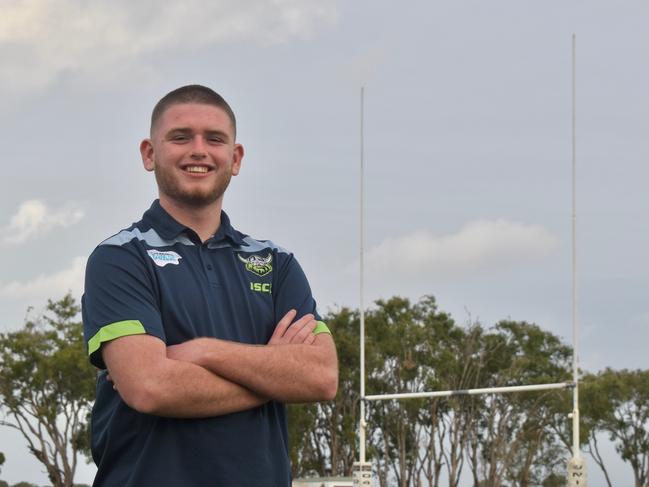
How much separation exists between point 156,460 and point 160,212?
27.4 inches

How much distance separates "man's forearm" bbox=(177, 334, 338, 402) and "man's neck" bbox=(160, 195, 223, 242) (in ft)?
1.20

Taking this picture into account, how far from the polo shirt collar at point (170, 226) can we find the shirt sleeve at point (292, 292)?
0.56ft

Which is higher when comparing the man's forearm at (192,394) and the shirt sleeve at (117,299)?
the shirt sleeve at (117,299)

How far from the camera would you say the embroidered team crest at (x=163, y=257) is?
3.12 meters

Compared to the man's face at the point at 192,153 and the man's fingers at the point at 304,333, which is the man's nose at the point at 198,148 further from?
the man's fingers at the point at 304,333

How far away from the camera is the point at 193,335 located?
10.0ft

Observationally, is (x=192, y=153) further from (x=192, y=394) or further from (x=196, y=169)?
(x=192, y=394)

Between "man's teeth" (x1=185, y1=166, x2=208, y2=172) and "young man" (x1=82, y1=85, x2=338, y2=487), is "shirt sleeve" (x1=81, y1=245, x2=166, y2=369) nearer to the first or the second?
"young man" (x1=82, y1=85, x2=338, y2=487)

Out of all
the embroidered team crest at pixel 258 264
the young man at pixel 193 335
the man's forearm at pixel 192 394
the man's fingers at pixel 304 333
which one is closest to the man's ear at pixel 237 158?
the young man at pixel 193 335

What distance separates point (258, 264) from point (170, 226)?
28 cm

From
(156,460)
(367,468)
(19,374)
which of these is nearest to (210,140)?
(156,460)

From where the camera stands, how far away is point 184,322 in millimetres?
3062

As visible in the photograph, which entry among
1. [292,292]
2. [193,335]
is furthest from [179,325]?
[292,292]

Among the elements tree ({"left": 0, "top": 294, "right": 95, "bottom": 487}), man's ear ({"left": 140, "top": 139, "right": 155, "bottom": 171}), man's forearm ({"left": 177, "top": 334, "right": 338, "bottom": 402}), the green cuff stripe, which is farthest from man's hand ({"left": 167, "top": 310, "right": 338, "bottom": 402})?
tree ({"left": 0, "top": 294, "right": 95, "bottom": 487})
